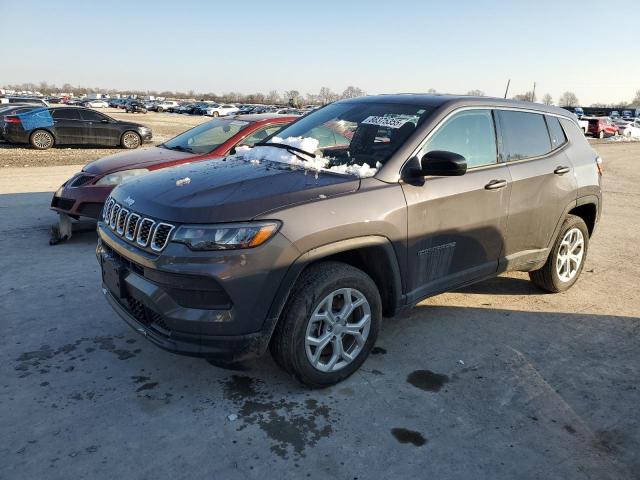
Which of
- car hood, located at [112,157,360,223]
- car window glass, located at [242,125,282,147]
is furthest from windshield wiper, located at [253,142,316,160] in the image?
car window glass, located at [242,125,282,147]

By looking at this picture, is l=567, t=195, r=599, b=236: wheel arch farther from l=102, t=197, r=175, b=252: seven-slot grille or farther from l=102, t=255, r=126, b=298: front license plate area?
l=102, t=255, r=126, b=298: front license plate area

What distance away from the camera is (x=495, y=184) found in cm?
397

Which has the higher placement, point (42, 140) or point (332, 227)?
point (332, 227)

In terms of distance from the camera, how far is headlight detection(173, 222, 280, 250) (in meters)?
2.81

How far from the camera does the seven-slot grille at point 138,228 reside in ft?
9.59

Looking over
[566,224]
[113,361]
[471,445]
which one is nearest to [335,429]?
[471,445]

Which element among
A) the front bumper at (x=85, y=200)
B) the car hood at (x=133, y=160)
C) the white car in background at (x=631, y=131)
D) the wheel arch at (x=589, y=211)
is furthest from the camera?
the white car in background at (x=631, y=131)

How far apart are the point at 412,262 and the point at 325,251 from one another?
2.54 ft

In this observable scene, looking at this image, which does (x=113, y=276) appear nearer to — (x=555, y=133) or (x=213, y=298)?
(x=213, y=298)

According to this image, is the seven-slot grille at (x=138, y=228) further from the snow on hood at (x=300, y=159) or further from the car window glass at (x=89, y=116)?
the car window glass at (x=89, y=116)

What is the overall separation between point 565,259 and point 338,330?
9.73 ft

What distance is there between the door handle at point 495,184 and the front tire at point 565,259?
1.19m

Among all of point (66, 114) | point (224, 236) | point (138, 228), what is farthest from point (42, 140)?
point (224, 236)

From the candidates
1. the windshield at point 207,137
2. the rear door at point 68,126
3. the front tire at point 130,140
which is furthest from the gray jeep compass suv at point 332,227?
the rear door at point 68,126
